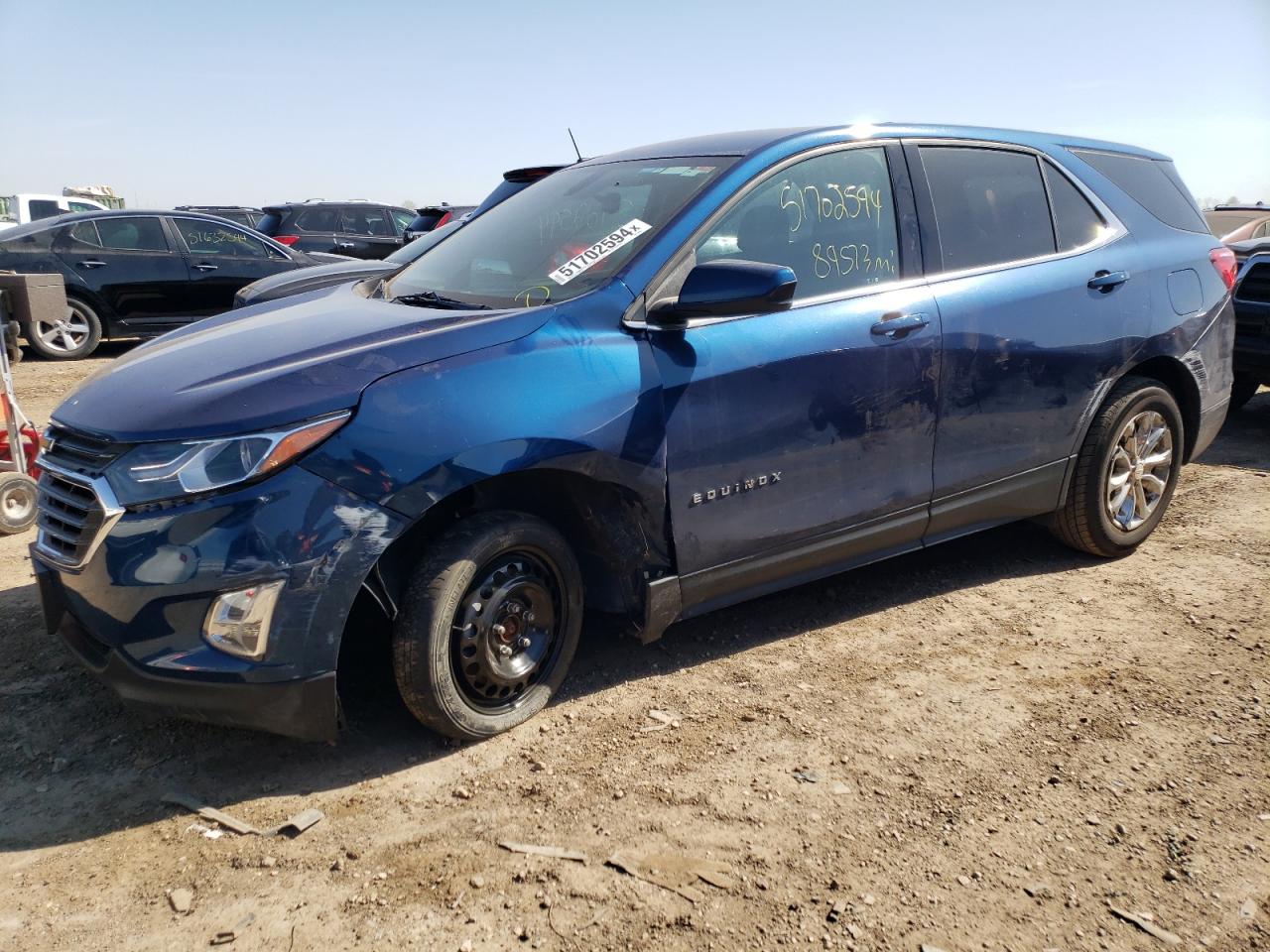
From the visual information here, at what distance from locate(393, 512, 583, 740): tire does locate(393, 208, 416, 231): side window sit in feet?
49.1

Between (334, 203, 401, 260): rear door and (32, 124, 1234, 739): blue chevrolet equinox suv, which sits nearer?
(32, 124, 1234, 739): blue chevrolet equinox suv

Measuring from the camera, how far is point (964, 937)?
2.32 meters

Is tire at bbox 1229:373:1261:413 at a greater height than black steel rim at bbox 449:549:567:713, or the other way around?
black steel rim at bbox 449:549:567:713

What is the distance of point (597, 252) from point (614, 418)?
2.21 feet

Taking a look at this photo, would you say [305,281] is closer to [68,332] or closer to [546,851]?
[68,332]

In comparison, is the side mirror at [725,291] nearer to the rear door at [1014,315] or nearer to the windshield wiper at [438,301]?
the windshield wiper at [438,301]

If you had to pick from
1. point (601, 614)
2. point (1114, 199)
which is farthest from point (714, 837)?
point (1114, 199)

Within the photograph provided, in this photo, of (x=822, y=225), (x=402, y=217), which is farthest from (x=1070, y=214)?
(x=402, y=217)

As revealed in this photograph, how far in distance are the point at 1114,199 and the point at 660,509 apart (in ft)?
9.40

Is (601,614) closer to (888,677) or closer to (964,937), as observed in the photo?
(888,677)

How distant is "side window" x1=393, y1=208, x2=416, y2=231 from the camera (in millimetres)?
17203

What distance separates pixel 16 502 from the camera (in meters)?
5.04

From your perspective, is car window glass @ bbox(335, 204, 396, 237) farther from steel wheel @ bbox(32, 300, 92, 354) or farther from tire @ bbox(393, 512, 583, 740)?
tire @ bbox(393, 512, 583, 740)

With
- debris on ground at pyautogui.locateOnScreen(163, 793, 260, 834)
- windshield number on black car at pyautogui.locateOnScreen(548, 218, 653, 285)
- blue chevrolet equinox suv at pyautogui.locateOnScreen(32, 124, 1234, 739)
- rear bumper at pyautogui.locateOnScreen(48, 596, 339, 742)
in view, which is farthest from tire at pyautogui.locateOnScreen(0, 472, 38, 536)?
windshield number on black car at pyautogui.locateOnScreen(548, 218, 653, 285)
